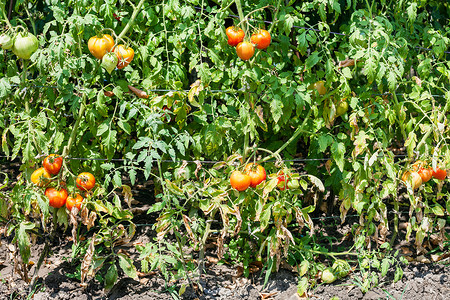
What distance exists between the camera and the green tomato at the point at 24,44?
7.28 ft

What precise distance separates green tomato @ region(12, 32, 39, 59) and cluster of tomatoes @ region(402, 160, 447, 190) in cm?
192

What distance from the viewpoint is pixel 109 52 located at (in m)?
2.24

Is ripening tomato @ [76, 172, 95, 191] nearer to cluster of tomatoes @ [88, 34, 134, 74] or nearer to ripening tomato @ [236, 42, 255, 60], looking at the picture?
cluster of tomatoes @ [88, 34, 134, 74]

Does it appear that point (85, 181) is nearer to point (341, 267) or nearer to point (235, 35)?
point (235, 35)

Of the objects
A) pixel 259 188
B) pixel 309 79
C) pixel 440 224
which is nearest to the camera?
pixel 259 188

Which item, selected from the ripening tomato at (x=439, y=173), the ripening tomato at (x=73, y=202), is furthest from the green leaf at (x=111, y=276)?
the ripening tomato at (x=439, y=173)

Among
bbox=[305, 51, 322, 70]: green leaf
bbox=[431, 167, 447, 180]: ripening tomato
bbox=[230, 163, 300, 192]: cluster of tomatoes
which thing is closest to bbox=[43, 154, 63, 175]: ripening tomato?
bbox=[230, 163, 300, 192]: cluster of tomatoes

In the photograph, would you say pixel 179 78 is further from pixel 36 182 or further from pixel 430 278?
pixel 430 278

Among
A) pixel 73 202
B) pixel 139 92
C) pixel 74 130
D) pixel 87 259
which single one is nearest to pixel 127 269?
pixel 87 259

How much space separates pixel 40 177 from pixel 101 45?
701 mm

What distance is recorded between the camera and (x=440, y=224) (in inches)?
109

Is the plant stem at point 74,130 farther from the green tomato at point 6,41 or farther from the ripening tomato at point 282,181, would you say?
the ripening tomato at point 282,181

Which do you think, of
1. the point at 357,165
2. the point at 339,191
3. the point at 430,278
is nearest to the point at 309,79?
the point at 357,165

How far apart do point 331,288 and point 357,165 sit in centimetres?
67
